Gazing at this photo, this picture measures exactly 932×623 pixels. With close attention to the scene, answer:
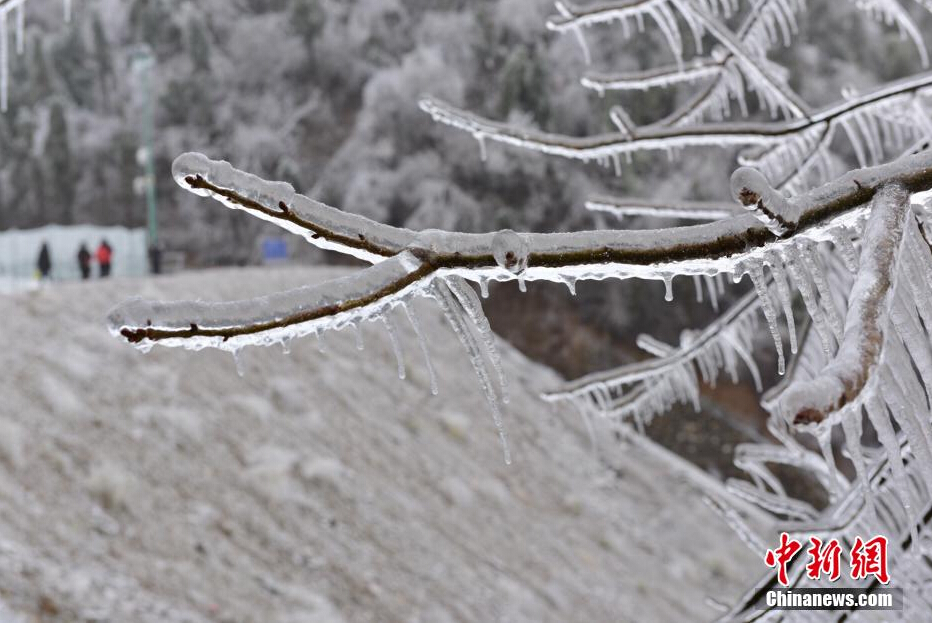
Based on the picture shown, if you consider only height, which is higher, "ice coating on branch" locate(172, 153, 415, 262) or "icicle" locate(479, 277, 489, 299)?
"ice coating on branch" locate(172, 153, 415, 262)

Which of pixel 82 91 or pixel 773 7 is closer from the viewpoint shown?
pixel 773 7

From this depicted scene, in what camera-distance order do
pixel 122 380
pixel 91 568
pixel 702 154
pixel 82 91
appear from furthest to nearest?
pixel 82 91 → pixel 702 154 → pixel 122 380 → pixel 91 568

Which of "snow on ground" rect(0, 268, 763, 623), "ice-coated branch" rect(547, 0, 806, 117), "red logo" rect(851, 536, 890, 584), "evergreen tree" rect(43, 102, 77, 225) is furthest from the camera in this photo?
"evergreen tree" rect(43, 102, 77, 225)

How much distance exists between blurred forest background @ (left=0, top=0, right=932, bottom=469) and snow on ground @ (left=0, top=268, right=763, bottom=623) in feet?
22.0

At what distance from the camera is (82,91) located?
1905cm

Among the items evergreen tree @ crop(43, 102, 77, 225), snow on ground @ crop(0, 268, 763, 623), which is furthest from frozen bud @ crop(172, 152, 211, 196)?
evergreen tree @ crop(43, 102, 77, 225)

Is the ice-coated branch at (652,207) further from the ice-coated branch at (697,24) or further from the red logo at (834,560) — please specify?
the red logo at (834,560)

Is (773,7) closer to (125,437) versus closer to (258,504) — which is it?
(258,504)

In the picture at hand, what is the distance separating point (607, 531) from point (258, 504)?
9.57ft

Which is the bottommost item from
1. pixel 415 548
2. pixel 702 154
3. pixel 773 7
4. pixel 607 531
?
pixel 607 531

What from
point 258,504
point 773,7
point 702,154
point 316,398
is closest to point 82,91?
point 702,154

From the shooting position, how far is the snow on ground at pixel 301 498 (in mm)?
3869

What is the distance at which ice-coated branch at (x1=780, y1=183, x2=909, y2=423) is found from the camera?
1.27 feet

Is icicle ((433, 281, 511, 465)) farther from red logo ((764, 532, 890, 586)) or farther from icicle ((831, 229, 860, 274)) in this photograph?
red logo ((764, 532, 890, 586))
